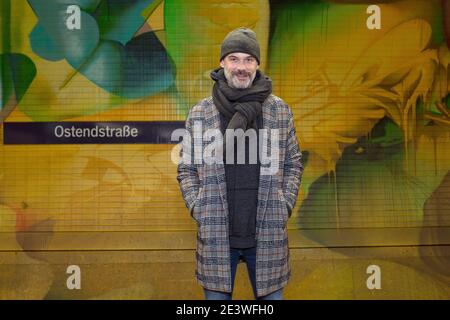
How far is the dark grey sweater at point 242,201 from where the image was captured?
10.4 feet

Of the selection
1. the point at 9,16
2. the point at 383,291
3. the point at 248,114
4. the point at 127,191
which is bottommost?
the point at 383,291

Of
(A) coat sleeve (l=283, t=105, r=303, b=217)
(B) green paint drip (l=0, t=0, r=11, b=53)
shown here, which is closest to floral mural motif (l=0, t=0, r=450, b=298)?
(B) green paint drip (l=0, t=0, r=11, b=53)

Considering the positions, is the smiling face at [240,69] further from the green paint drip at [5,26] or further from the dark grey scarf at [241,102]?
the green paint drip at [5,26]

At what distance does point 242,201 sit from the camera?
10.4 feet

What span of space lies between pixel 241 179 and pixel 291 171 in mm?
335

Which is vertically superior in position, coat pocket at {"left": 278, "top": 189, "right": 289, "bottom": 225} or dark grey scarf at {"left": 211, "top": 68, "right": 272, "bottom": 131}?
dark grey scarf at {"left": 211, "top": 68, "right": 272, "bottom": 131}

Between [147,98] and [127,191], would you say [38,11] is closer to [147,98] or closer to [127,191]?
[147,98]

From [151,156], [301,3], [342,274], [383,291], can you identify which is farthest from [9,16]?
[383,291]

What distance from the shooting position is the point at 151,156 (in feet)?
17.9

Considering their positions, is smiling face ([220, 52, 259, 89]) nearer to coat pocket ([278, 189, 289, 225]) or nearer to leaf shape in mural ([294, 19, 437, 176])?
coat pocket ([278, 189, 289, 225])

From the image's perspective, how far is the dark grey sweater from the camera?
3.17 m

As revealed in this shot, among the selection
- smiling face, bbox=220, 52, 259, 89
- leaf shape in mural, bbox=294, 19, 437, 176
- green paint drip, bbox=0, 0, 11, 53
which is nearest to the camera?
smiling face, bbox=220, 52, 259, 89

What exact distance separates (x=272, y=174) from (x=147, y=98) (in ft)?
8.23

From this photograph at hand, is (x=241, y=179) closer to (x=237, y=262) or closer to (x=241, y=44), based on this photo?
(x=237, y=262)
